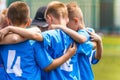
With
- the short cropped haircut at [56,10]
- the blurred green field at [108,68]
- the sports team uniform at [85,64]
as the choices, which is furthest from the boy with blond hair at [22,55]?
the blurred green field at [108,68]

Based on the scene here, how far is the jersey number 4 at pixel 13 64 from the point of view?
172 inches

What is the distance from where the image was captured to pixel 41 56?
441cm

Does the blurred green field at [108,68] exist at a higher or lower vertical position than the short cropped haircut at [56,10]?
lower

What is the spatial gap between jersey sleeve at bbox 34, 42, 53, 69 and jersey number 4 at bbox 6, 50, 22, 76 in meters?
0.16

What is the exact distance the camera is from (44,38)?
4.38m

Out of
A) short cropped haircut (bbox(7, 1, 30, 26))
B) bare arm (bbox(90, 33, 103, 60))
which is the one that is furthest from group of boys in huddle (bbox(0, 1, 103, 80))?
bare arm (bbox(90, 33, 103, 60))

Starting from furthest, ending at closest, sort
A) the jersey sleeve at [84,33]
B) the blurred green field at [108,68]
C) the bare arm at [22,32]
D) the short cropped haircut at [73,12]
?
the blurred green field at [108,68]
the short cropped haircut at [73,12]
the jersey sleeve at [84,33]
the bare arm at [22,32]

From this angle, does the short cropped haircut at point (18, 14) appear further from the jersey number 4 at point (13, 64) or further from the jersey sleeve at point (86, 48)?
the jersey sleeve at point (86, 48)

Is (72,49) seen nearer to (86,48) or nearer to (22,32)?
(86,48)

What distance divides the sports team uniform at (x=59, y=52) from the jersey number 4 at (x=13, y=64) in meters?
0.21

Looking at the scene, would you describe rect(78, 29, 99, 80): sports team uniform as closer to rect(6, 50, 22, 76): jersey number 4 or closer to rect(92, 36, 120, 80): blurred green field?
rect(6, 50, 22, 76): jersey number 4

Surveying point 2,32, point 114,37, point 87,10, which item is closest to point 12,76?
point 2,32

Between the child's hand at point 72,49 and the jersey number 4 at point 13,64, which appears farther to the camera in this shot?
the child's hand at point 72,49

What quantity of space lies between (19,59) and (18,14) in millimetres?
354
